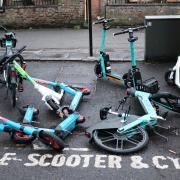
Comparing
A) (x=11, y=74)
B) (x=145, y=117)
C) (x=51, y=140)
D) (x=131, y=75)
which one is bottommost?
(x=51, y=140)

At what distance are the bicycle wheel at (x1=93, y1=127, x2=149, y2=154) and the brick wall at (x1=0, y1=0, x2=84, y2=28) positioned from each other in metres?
10.8

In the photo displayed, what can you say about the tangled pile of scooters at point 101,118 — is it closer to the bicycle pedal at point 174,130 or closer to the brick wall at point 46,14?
the bicycle pedal at point 174,130

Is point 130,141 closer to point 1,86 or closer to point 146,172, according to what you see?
point 146,172

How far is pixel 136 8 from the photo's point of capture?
53.8 feet

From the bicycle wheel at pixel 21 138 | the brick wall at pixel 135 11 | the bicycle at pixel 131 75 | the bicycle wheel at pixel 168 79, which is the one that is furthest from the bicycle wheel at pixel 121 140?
the brick wall at pixel 135 11

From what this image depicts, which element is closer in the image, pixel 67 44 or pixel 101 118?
pixel 101 118

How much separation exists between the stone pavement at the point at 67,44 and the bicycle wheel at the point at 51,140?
5.06 m

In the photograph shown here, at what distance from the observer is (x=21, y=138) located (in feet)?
19.2

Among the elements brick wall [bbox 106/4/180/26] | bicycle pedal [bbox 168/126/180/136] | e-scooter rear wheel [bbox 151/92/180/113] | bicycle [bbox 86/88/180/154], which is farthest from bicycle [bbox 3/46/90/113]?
brick wall [bbox 106/4/180/26]

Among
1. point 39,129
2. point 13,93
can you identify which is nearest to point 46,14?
point 13,93

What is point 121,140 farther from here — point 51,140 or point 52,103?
point 52,103

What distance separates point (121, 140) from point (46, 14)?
11.3 meters

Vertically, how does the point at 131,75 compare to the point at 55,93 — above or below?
above

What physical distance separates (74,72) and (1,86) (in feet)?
6.09
